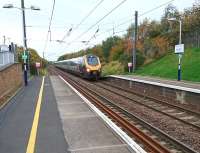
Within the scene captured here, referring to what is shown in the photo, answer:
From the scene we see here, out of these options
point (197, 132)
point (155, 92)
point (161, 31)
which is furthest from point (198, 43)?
point (197, 132)

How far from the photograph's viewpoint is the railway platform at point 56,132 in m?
10.0

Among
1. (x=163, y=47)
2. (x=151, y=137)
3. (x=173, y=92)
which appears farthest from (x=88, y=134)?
(x=163, y=47)

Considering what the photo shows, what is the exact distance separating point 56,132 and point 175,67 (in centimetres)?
3729

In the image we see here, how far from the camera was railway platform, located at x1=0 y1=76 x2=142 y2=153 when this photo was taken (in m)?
10.0

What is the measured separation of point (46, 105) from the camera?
19.6m

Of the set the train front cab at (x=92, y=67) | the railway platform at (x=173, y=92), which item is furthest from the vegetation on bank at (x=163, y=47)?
the railway platform at (x=173, y=92)

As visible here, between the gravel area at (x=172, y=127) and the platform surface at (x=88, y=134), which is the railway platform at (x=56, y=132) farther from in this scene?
the gravel area at (x=172, y=127)

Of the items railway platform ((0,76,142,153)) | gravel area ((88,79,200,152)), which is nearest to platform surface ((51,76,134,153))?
railway platform ((0,76,142,153))

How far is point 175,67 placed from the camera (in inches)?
1889

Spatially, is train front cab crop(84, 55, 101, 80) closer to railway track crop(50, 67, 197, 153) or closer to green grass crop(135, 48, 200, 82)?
green grass crop(135, 48, 200, 82)

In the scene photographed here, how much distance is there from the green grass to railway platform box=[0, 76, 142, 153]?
21661 mm

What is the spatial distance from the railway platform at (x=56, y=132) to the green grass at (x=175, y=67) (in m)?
21.7

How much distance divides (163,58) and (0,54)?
36.7m

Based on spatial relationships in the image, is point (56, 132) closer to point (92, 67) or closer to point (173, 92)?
point (173, 92)
